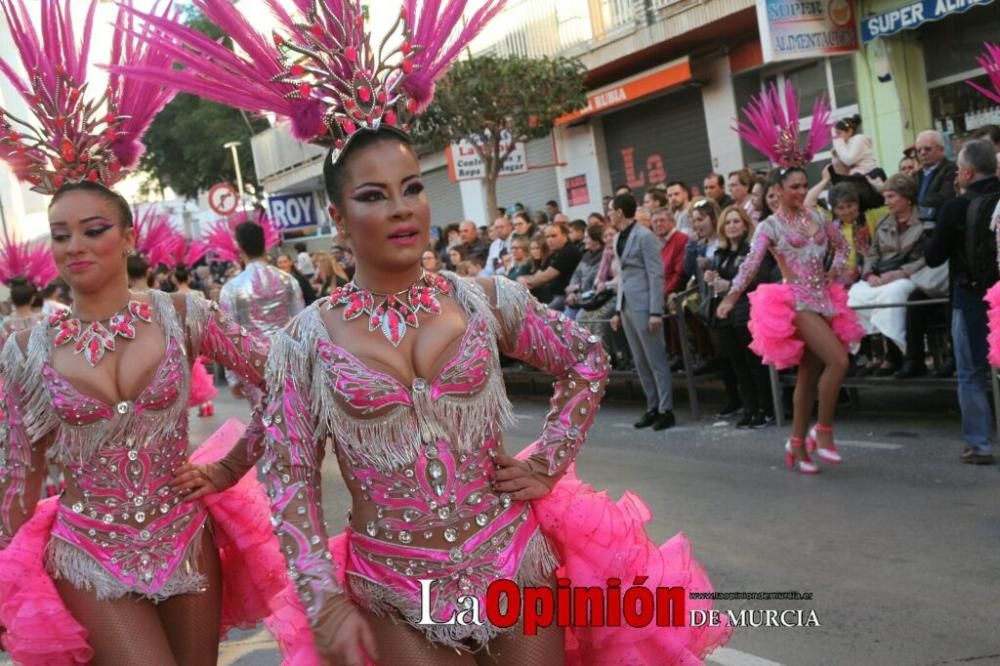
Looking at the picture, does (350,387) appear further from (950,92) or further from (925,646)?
(950,92)

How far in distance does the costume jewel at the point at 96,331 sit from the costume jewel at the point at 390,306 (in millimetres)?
1112

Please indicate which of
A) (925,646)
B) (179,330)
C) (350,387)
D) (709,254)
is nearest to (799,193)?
(709,254)

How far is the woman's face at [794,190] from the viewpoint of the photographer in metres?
7.93

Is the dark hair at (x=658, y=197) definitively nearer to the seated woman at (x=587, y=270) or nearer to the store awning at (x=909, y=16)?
the seated woman at (x=587, y=270)

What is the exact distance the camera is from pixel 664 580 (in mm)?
3084

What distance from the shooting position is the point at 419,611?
2766 millimetres

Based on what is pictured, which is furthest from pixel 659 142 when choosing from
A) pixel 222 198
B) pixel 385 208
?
pixel 385 208

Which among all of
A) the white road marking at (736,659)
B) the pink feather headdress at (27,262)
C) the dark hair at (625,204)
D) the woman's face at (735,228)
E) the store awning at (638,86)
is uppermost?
the store awning at (638,86)

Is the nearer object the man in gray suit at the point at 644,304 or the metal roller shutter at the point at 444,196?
the man in gray suit at the point at 644,304

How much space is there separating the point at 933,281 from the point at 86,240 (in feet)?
23.8

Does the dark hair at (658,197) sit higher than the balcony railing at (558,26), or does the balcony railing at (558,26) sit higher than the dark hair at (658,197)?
the balcony railing at (558,26)

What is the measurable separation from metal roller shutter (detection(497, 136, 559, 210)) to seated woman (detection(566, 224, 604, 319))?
36.6 feet

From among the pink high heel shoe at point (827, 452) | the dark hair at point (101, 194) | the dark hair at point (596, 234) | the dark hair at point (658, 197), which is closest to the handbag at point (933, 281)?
the pink high heel shoe at point (827, 452)

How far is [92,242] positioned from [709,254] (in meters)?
8.06
